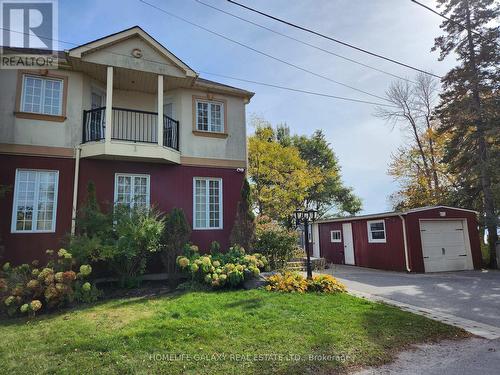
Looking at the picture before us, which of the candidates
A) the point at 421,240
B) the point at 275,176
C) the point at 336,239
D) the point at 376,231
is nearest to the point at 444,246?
the point at 421,240

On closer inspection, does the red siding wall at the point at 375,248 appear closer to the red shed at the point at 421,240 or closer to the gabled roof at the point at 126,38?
the red shed at the point at 421,240

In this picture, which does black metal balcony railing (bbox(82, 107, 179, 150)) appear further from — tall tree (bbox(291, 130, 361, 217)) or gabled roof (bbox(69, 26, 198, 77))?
tall tree (bbox(291, 130, 361, 217))

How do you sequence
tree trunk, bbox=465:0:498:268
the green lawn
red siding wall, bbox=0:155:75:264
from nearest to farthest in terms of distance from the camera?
the green lawn, red siding wall, bbox=0:155:75:264, tree trunk, bbox=465:0:498:268

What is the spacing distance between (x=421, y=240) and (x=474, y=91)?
8.08m

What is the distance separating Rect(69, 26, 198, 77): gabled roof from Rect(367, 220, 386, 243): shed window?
34.4ft

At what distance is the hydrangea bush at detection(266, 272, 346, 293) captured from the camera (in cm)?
764

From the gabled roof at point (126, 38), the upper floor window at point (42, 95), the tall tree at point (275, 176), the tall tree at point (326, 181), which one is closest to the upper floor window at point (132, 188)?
the upper floor window at point (42, 95)

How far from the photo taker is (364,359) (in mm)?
4109

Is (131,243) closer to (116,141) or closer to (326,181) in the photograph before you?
(116,141)

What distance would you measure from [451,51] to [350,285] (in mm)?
14225

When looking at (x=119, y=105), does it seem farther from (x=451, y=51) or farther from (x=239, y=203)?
(x=451, y=51)

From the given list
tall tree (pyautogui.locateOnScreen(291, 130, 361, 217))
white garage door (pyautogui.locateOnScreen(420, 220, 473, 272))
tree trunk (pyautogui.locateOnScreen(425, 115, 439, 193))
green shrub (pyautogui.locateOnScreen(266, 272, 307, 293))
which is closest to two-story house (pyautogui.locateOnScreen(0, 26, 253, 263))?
green shrub (pyautogui.locateOnScreen(266, 272, 307, 293))

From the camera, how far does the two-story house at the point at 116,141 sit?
895 cm

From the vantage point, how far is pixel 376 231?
14.9m
